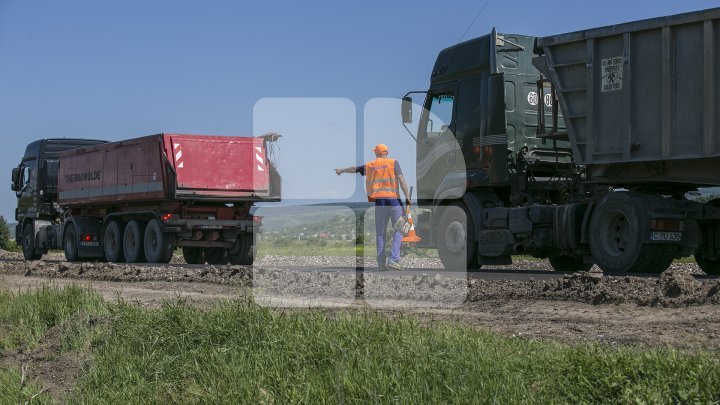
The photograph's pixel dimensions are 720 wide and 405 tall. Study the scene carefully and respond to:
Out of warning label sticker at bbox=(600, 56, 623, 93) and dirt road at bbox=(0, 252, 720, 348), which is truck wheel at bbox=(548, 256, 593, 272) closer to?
warning label sticker at bbox=(600, 56, 623, 93)

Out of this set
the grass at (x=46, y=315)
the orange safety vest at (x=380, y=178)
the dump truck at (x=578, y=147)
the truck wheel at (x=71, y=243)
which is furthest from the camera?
the truck wheel at (x=71, y=243)

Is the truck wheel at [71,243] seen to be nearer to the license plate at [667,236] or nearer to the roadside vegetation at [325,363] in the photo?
the roadside vegetation at [325,363]

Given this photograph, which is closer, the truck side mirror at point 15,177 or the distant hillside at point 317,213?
the distant hillside at point 317,213

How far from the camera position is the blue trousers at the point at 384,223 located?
14.5 m

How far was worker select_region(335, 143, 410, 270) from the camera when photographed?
14383mm

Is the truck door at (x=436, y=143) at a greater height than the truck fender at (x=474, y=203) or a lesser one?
greater

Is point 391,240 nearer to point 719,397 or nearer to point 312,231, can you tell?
point 312,231

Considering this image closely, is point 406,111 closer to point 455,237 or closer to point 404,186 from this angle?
point 404,186

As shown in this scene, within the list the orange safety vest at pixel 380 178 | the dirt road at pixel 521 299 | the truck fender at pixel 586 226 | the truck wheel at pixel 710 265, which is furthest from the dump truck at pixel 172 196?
the truck wheel at pixel 710 265

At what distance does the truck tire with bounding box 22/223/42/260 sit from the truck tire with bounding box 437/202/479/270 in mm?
16217

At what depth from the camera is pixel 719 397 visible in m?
4.70

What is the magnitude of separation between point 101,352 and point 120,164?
51.8ft

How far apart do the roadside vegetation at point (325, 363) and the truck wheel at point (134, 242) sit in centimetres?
1359

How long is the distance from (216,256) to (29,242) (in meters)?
8.44
